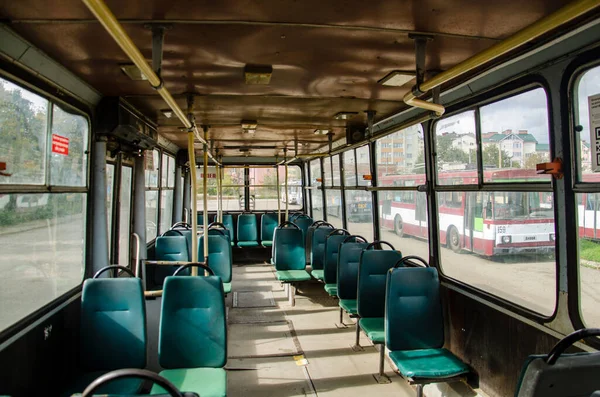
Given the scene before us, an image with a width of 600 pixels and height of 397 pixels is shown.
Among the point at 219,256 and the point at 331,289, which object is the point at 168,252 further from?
the point at 331,289

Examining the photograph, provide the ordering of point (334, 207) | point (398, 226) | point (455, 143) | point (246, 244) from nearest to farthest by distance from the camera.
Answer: point (455, 143) → point (398, 226) → point (334, 207) → point (246, 244)

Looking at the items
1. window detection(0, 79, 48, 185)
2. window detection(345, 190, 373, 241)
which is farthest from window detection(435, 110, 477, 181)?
window detection(0, 79, 48, 185)

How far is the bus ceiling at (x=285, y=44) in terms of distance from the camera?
5.96 feet

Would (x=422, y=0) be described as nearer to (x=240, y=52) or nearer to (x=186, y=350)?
(x=240, y=52)

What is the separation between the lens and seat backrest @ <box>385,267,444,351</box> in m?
3.02

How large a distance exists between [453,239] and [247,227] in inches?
230

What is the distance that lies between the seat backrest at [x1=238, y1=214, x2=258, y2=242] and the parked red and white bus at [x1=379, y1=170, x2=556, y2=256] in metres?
5.03

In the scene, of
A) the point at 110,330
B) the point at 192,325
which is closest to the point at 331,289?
A: the point at 192,325

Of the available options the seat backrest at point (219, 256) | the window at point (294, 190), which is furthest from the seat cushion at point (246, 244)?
the seat backrest at point (219, 256)

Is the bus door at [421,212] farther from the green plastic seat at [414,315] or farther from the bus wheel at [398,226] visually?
the green plastic seat at [414,315]

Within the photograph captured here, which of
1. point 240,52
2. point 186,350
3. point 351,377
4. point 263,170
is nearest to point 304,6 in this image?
point 240,52

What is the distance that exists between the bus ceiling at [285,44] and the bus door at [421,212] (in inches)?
37.4

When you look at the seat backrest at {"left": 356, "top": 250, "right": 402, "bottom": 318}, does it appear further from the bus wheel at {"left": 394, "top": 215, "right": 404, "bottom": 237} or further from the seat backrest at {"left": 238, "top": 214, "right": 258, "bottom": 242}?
the seat backrest at {"left": 238, "top": 214, "right": 258, "bottom": 242}

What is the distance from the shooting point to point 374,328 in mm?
3492
